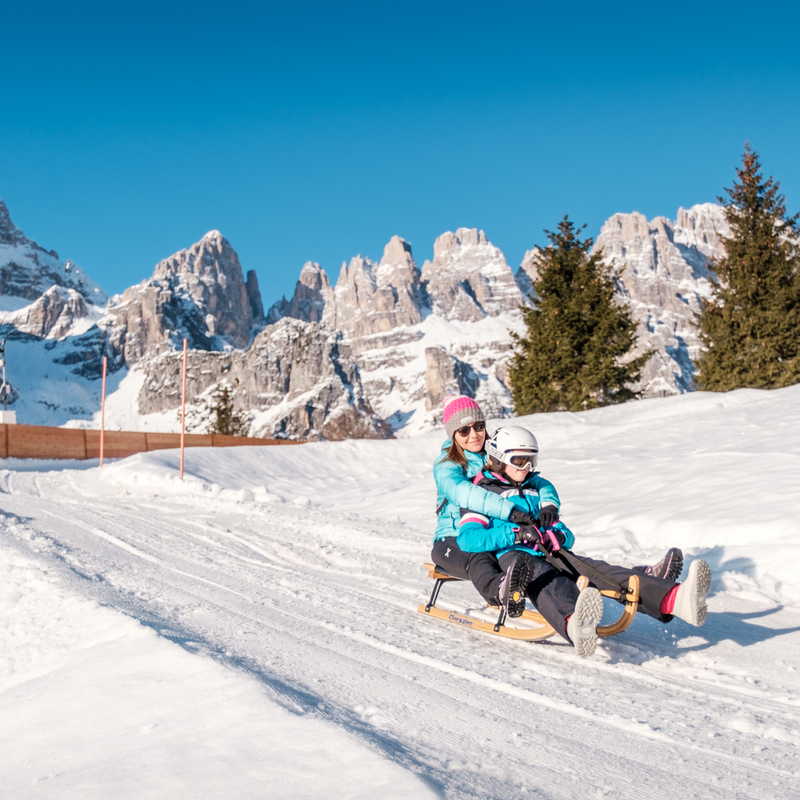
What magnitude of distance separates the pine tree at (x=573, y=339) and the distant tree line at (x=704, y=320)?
0.04 meters

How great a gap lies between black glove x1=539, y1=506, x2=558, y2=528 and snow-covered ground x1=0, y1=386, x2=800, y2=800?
0.75 metres

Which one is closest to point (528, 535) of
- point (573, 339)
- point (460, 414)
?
point (460, 414)

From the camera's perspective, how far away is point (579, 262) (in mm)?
26469

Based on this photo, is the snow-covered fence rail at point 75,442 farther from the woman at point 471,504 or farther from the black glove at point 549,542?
the black glove at point 549,542

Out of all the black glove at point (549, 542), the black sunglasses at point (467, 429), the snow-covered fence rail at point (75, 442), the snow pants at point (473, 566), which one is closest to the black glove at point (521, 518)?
the black glove at point (549, 542)

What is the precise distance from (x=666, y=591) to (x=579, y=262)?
24.6m

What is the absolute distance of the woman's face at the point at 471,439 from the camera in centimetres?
459

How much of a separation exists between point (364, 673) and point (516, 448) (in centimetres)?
167

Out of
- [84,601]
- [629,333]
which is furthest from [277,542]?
[629,333]

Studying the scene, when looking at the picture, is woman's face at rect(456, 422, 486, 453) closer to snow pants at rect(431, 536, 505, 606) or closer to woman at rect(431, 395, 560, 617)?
woman at rect(431, 395, 560, 617)

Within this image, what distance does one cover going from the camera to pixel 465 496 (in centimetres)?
418

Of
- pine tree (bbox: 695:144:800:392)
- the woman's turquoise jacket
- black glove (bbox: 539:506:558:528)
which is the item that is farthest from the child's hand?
pine tree (bbox: 695:144:800:392)

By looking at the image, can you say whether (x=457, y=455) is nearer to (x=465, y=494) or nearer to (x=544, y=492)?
(x=465, y=494)

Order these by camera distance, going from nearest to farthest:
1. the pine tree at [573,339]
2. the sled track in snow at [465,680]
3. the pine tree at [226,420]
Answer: the sled track in snow at [465,680]
the pine tree at [573,339]
the pine tree at [226,420]
